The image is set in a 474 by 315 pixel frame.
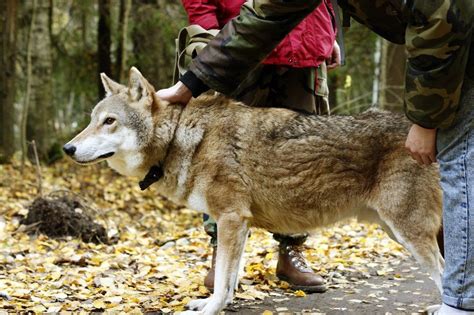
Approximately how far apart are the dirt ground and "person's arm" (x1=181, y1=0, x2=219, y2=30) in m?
2.14

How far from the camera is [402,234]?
409cm

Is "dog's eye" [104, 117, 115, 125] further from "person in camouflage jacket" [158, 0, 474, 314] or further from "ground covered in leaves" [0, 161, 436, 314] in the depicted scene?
"ground covered in leaves" [0, 161, 436, 314]

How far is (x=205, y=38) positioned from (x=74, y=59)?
39.0 ft

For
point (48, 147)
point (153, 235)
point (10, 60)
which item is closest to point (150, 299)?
point (153, 235)

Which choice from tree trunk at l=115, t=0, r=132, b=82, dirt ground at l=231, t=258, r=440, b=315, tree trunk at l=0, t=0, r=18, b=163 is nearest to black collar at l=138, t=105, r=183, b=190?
dirt ground at l=231, t=258, r=440, b=315

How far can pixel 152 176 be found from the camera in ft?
15.1

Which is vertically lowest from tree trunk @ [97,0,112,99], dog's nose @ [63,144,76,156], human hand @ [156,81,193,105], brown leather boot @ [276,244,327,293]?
brown leather boot @ [276,244,327,293]

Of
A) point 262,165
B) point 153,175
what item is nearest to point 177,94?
point 153,175

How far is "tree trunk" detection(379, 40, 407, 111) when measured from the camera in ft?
42.7

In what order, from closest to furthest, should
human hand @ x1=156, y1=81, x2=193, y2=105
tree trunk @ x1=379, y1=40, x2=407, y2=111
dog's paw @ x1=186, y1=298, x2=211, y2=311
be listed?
human hand @ x1=156, y1=81, x2=193, y2=105, dog's paw @ x1=186, y1=298, x2=211, y2=311, tree trunk @ x1=379, y1=40, x2=407, y2=111

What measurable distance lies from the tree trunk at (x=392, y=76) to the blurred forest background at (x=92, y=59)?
0.02 metres

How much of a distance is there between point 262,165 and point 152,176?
2.67ft

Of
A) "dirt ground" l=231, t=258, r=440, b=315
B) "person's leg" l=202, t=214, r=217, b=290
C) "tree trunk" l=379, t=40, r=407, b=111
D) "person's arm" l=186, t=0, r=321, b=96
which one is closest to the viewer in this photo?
"person's arm" l=186, t=0, r=321, b=96

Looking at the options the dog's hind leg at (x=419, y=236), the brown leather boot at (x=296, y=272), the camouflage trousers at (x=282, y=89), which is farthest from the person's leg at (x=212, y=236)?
the dog's hind leg at (x=419, y=236)
